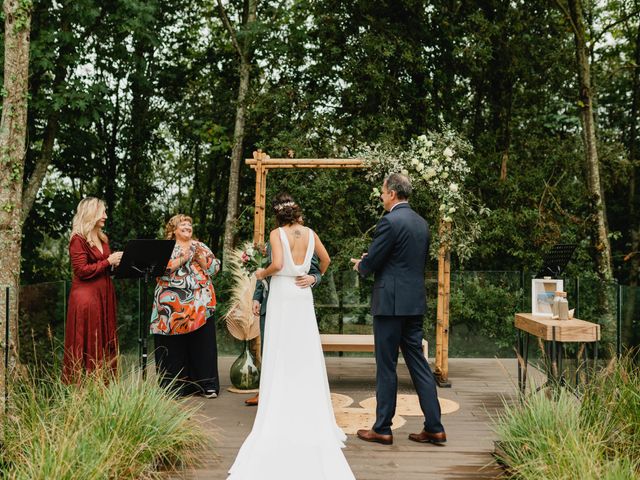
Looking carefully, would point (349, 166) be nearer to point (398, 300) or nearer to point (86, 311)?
point (398, 300)

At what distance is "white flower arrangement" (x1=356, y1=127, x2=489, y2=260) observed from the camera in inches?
260

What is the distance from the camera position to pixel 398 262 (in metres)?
4.50

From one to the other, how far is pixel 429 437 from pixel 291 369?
1.16m

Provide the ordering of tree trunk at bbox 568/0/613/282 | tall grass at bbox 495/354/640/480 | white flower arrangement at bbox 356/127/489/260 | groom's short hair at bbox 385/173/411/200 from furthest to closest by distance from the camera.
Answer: tree trunk at bbox 568/0/613/282 → white flower arrangement at bbox 356/127/489/260 → groom's short hair at bbox 385/173/411/200 → tall grass at bbox 495/354/640/480

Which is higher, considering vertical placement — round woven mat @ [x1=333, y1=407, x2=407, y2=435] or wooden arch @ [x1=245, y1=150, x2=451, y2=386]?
wooden arch @ [x1=245, y1=150, x2=451, y2=386]

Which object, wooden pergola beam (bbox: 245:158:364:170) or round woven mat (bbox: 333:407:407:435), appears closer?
round woven mat (bbox: 333:407:407:435)

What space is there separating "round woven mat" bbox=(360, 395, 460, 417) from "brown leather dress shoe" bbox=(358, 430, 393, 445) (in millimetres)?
985

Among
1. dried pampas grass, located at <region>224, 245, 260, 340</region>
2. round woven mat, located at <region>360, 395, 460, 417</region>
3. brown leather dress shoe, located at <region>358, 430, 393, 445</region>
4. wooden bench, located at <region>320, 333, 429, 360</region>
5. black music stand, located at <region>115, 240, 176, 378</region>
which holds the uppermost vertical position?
black music stand, located at <region>115, 240, 176, 378</region>

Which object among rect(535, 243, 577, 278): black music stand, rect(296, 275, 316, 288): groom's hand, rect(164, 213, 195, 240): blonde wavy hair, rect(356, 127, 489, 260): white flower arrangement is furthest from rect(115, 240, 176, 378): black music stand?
rect(535, 243, 577, 278): black music stand

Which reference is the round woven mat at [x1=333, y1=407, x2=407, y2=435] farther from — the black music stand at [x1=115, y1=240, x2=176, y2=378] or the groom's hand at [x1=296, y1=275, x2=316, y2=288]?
the black music stand at [x1=115, y1=240, x2=176, y2=378]

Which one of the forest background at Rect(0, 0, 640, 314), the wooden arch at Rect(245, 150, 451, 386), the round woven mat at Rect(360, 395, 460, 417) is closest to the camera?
the round woven mat at Rect(360, 395, 460, 417)

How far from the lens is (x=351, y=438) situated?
479 centimetres

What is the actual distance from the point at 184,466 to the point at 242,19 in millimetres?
11583

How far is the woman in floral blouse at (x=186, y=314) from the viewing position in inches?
239
